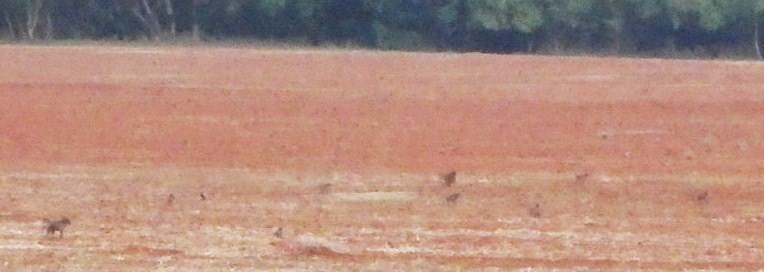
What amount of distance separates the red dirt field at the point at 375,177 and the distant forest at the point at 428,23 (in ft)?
75.1

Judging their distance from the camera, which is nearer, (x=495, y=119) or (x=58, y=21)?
(x=495, y=119)

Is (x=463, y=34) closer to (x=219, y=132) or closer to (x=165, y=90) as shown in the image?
(x=165, y=90)

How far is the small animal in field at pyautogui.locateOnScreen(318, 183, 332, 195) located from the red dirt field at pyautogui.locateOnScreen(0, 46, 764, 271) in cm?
2

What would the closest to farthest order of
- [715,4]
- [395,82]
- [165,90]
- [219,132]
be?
1. [219,132]
2. [165,90]
3. [395,82]
4. [715,4]

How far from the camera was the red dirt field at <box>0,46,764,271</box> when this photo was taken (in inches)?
363

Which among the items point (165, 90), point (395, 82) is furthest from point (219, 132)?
point (395, 82)

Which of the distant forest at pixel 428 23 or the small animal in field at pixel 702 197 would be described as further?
the distant forest at pixel 428 23

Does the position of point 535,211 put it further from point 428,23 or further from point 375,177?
point 428,23

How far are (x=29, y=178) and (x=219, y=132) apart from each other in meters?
3.85

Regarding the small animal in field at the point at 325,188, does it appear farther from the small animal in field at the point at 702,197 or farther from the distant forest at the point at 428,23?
the distant forest at the point at 428,23

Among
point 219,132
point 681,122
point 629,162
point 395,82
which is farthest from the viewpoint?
point 395,82

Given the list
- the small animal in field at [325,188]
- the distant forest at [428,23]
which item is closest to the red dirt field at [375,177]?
the small animal in field at [325,188]

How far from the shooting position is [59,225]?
9.82 m

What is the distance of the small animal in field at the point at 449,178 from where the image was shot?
12242mm
